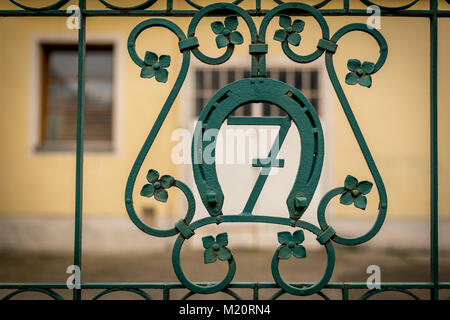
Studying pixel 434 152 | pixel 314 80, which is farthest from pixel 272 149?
pixel 314 80

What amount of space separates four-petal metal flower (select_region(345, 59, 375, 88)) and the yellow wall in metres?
3.92

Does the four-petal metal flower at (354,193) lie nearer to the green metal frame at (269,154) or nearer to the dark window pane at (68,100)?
the green metal frame at (269,154)

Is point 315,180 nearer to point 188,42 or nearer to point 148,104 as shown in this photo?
point 188,42

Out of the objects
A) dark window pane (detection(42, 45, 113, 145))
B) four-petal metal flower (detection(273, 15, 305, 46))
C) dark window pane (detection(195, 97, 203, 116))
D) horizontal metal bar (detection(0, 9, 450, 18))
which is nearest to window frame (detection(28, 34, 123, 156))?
dark window pane (detection(42, 45, 113, 145))

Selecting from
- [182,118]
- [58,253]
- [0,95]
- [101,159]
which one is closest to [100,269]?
[58,253]

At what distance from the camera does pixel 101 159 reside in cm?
514

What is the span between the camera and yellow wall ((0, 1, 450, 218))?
5.05 meters

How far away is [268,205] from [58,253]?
2854 millimetres

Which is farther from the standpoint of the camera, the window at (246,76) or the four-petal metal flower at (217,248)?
the window at (246,76)

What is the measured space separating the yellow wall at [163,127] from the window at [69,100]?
250 millimetres

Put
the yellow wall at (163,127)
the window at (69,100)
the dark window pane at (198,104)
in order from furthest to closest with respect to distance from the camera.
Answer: the window at (69,100)
the dark window pane at (198,104)
the yellow wall at (163,127)

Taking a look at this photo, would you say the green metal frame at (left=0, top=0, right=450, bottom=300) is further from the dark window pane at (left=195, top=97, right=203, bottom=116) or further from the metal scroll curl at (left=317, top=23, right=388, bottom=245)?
the dark window pane at (left=195, top=97, right=203, bottom=116)

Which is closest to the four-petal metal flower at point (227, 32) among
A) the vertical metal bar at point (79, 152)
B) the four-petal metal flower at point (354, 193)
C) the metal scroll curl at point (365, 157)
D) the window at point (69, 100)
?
the metal scroll curl at point (365, 157)

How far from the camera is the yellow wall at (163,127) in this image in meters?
5.05
